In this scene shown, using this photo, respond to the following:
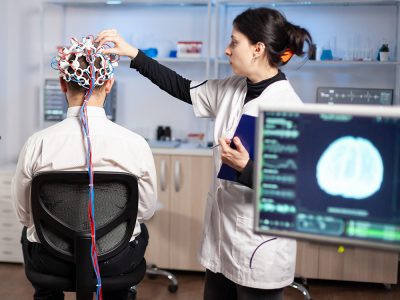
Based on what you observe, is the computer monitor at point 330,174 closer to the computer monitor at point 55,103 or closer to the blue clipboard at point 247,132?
the blue clipboard at point 247,132

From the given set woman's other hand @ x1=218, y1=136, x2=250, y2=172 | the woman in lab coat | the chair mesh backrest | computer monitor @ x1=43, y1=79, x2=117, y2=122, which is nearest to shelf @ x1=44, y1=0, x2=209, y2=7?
computer monitor @ x1=43, y1=79, x2=117, y2=122

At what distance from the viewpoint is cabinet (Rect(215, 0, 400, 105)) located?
3.73m

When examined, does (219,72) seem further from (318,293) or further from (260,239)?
(260,239)

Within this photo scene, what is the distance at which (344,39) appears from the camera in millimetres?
3793


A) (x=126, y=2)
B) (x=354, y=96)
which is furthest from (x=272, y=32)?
(x=126, y=2)

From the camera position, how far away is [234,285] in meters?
1.90

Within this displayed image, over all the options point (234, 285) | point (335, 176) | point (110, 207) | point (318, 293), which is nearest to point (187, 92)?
point (110, 207)

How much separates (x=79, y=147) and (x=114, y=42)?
0.39 meters

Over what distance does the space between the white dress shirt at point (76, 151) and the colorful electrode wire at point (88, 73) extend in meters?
0.03

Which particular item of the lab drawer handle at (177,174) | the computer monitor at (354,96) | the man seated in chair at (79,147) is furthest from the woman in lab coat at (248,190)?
the computer monitor at (354,96)

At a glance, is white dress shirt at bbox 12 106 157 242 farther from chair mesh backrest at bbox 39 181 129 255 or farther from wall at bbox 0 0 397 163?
wall at bbox 0 0 397 163

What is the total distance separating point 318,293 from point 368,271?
0.34 meters

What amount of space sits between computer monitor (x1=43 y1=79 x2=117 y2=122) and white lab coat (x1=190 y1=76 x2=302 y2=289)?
6.97 feet

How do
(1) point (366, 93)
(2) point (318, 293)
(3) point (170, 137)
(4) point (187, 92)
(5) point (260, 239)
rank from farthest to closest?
(3) point (170, 137), (1) point (366, 93), (2) point (318, 293), (4) point (187, 92), (5) point (260, 239)
